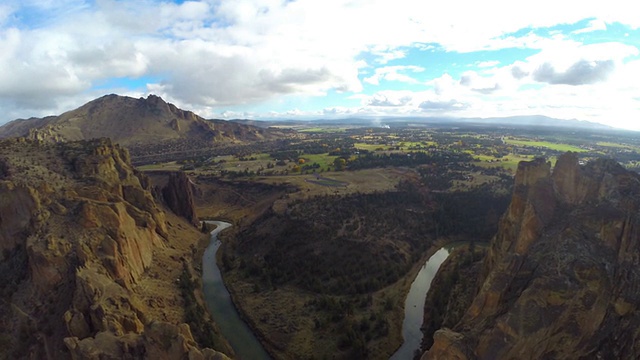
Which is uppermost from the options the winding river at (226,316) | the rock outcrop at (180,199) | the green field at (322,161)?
the green field at (322,161)

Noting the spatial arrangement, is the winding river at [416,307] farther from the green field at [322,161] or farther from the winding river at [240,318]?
the green field at [322,161]

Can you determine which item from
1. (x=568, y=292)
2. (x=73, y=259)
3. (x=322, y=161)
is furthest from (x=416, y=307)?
(x=322, y=161)

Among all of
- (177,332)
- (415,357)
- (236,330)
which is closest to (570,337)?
(415,357)

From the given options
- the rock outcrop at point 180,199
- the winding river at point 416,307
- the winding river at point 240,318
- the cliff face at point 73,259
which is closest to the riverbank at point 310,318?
the winding river at point 416,307

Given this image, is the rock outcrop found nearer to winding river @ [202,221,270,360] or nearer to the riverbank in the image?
winding river @ [202,221,270,360]

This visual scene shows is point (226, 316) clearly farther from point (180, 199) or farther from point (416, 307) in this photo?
point (180, 199)

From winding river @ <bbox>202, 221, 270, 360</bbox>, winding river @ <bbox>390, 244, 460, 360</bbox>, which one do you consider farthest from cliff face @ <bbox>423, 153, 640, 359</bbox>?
winding river @ <bbox>202, 221, 270, 360</bbox>
